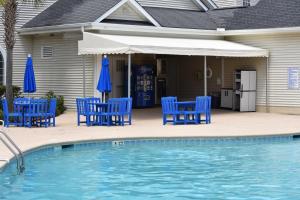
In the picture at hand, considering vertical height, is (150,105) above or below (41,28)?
below

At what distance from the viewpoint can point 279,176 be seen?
39.3ft

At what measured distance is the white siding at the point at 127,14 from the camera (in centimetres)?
2451

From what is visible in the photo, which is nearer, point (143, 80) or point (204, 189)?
point (204, 189)

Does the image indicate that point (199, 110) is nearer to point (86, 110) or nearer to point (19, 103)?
point (86, 110)

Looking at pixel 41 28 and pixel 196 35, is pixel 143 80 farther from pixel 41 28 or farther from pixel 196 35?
pixel 41 28

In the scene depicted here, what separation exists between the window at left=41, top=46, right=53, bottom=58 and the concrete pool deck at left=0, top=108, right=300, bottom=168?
140 inches

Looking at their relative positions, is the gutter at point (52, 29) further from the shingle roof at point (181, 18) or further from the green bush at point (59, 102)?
the shingle roof at point (181, 18)

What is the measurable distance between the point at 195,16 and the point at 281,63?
5079 millimetres

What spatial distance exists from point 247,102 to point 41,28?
870 centimetres

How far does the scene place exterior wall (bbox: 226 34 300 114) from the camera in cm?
2484

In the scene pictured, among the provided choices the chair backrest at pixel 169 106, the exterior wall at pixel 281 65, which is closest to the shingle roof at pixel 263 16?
the exterior wall at pixel 281 65

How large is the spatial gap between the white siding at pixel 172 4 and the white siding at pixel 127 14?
256 centimetres

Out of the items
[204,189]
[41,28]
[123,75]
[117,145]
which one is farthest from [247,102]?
[204,189]

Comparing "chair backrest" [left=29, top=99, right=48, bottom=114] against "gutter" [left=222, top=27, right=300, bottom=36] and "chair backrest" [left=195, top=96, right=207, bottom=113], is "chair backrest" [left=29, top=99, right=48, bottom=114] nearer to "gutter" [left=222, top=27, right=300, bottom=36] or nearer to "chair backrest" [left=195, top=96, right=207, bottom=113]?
"chair backrest" [left=195, top=96, right=207, bottom=113]
